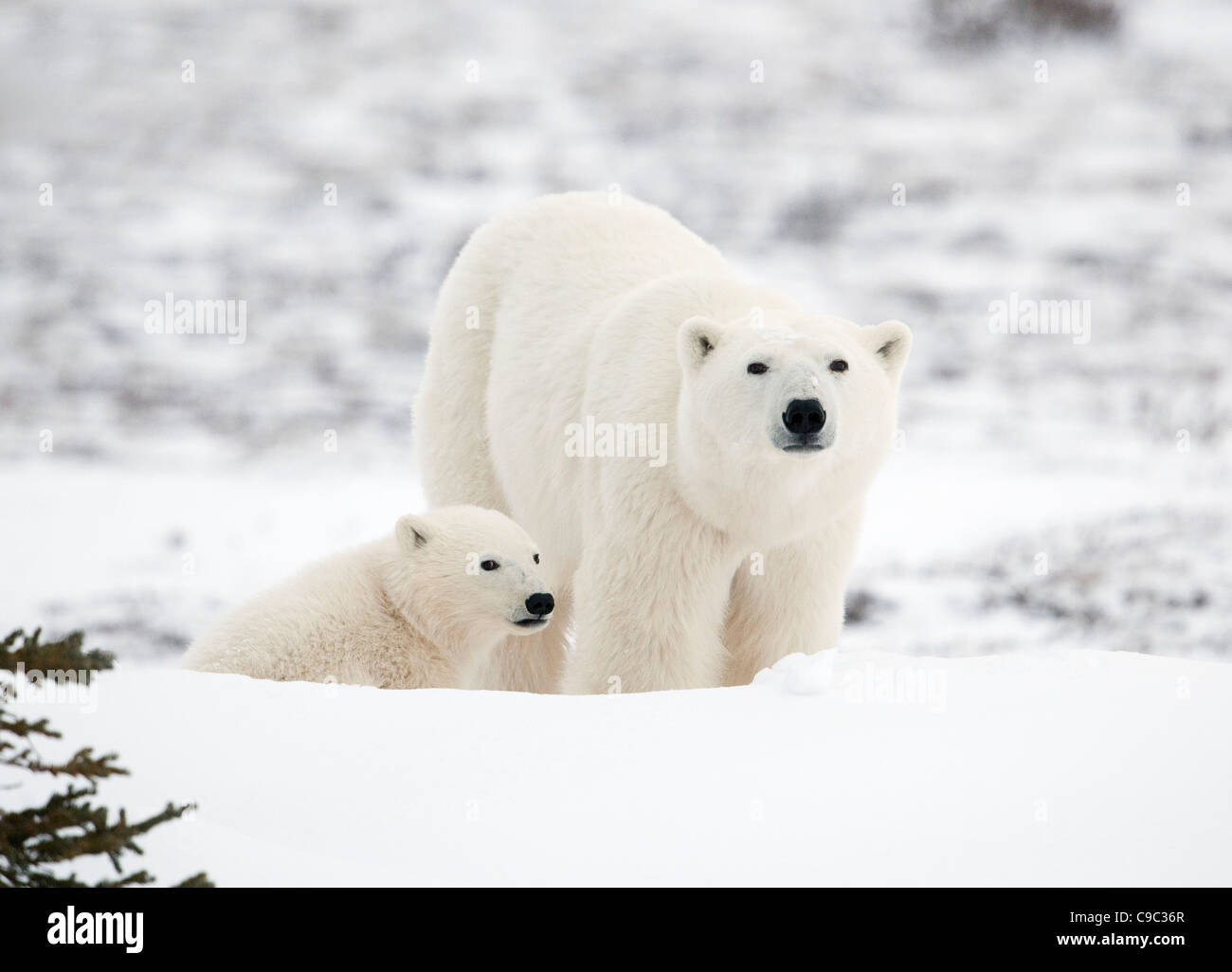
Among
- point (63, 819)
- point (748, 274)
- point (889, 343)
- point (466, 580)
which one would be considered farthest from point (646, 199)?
point (63, 819)

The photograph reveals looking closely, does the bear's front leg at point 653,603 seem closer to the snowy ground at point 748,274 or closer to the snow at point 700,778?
the snowy ground at point 748,274

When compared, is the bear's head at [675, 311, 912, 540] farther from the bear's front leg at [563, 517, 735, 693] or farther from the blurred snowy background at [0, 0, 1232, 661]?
the blurred snowy background at [0, 0, 1232, 661]

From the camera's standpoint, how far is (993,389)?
13750 millimetres

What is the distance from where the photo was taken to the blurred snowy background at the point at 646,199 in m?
9.77

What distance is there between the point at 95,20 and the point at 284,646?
2229 cm

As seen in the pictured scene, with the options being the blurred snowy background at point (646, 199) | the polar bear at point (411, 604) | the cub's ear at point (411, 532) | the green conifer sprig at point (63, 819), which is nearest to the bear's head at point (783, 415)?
the polar bear at point (411, 604)

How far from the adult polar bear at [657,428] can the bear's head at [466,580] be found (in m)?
0.22

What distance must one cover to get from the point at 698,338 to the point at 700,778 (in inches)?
71.7

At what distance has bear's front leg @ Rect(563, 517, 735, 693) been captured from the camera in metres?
4.89

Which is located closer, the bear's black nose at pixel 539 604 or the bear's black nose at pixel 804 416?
the bear's black nose at pixel 804 416

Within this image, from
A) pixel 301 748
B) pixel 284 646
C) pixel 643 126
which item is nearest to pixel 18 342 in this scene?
pixel 643 126

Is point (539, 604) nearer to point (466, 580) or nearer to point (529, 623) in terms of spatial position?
point (529, 623)

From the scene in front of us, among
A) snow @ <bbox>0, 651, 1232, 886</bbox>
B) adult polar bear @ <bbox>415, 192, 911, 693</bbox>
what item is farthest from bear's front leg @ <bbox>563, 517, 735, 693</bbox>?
snow @ <bbox>0, 651, 1232, 886</bbox>
